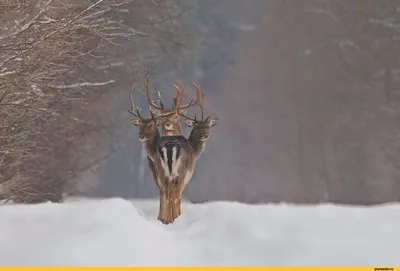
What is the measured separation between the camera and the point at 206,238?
145 cm

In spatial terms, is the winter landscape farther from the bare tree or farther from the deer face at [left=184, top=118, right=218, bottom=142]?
the deer face at [left=184, top=118, right=218, bottom=142]

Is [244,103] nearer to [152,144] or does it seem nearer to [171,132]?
[171,132]

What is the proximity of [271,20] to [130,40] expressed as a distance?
2.53 feet

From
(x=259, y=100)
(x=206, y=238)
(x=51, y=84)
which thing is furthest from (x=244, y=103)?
(x=206, y=238)

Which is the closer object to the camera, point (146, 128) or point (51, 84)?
point (146, 128)

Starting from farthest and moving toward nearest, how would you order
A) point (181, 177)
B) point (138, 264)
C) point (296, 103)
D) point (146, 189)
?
point (296, 103), point (146, 189), point (181, 177), point (138, 264)

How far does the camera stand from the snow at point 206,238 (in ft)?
3.85

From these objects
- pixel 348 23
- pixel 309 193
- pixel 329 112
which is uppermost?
pixel 348 23

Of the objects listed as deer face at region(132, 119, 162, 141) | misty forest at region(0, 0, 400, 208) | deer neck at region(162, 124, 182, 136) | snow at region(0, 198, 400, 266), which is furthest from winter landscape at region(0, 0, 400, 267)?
snow at region(0, 198, 400, 266)

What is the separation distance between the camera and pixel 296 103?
2.79 m

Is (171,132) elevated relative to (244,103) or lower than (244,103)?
elevated

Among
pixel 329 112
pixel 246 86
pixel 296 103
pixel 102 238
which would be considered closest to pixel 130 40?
pixel 246 86

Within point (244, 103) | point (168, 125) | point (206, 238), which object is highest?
point (168, 125)

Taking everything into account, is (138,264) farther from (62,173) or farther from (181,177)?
(62,173)
